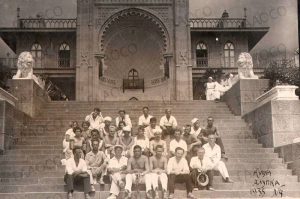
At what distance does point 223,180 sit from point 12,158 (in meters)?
5.61

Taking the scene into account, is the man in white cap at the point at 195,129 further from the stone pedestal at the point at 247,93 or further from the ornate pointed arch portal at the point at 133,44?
the ornate pointed arch portal at the point at 133,44

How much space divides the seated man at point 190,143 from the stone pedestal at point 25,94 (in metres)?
6.51

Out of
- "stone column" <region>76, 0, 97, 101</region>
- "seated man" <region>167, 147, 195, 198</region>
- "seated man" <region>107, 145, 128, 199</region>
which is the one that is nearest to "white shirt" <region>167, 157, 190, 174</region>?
"seated man" <region>167, 147, 195, 198</region>

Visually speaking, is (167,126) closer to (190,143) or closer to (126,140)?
(190,143)

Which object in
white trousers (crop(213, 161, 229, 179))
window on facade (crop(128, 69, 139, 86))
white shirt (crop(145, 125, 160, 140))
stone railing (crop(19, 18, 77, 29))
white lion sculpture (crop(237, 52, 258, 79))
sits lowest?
white trousers (crop(213, 161, 229, 179))

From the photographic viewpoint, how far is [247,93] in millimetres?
18406

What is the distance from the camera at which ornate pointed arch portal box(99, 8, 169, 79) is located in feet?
123

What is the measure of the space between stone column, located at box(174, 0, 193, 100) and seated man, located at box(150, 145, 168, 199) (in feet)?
77.3

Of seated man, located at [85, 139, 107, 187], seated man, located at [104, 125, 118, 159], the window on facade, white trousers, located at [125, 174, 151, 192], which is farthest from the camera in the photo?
the window on facade

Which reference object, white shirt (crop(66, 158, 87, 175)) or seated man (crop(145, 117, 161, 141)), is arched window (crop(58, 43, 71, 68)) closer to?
seated man (crop(145, 117, 161, 141))

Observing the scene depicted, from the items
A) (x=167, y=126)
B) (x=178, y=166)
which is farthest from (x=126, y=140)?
(x=178, y=166)

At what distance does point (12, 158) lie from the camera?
14.0 m

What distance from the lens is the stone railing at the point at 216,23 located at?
4138cm

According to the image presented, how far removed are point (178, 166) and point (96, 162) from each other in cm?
189
